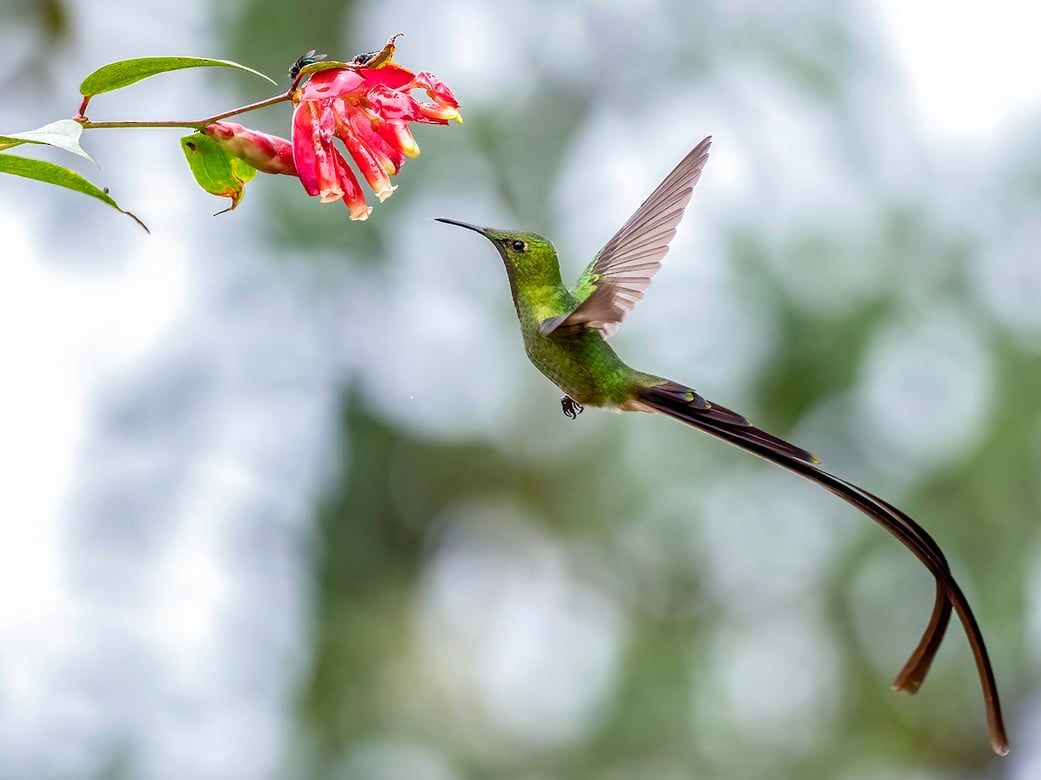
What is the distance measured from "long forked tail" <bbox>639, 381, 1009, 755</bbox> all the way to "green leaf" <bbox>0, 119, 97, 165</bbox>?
2.15 feet

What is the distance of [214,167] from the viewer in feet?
4.09

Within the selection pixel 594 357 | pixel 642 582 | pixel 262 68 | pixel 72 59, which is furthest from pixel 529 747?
pixel 594 357

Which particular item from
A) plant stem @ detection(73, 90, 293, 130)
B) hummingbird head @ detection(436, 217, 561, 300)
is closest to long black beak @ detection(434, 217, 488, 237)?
hummingbird head @ detection(436, 217, 561, 300)

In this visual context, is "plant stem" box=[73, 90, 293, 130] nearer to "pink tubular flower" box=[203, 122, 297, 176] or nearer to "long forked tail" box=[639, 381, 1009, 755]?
"pink tubular flower" box=[203, 122, 297, 176]

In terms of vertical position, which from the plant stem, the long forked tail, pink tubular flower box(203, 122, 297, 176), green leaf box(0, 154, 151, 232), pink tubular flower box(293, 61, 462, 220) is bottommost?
the long forked tail

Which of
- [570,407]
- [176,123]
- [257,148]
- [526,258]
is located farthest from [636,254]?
[176,123]

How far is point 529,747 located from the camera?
473 centimetres

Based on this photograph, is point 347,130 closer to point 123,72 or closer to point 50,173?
point 123,72

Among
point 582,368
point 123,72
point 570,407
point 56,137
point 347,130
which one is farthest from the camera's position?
point 570,407

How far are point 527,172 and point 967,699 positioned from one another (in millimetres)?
2528

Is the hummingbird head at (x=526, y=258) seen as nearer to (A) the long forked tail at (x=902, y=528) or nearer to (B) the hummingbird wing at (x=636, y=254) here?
(B) the hummingbird wing at (x=636, y=254)

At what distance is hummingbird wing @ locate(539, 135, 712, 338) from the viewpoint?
1.16 meters

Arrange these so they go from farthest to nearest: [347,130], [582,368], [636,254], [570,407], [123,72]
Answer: [570,407] < [582,368] < [636,254] < [347,130] < [123,72]

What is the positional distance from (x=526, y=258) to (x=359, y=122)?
296 millimetres
